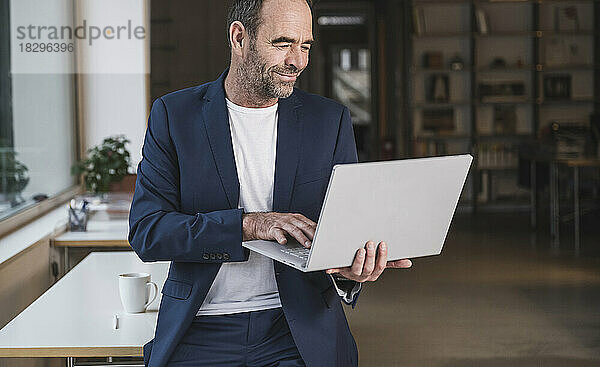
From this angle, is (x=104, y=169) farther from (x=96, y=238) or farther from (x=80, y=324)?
(x=80, y=324)

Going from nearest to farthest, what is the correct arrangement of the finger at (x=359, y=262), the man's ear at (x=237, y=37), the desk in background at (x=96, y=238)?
the finger at (x=359, y=262) < the man's ear at (x=237, y=37) < the desk in background at (x=96, y=238)

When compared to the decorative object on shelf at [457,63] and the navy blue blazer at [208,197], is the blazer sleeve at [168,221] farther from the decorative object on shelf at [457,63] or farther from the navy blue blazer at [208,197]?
the decorative object on shelf at [457,63]

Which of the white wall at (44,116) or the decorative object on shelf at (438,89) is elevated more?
the decorative object on shelf at (438,89)

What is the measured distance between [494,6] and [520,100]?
1218 mm

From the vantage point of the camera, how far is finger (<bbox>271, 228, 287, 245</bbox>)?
1678 mm

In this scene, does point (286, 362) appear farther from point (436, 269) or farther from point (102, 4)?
point (436, 269)

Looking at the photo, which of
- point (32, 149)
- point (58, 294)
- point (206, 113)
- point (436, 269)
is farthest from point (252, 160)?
point (436, 269)

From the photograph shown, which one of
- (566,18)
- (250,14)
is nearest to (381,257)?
(250,14)

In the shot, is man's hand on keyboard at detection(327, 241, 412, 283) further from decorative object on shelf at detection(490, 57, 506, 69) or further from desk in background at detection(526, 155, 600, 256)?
decorative object on shelf at detection(490, 57, 506, 69)

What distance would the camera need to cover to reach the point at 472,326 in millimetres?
5055

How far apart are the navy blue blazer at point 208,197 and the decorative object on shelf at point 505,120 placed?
872cm

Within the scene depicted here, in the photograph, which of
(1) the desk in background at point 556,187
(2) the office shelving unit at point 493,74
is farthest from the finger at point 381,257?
(2) the office shelving unit at point 493,74

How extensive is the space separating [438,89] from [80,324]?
27.8 feet

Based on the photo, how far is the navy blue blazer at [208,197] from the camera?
1857 millimetres
